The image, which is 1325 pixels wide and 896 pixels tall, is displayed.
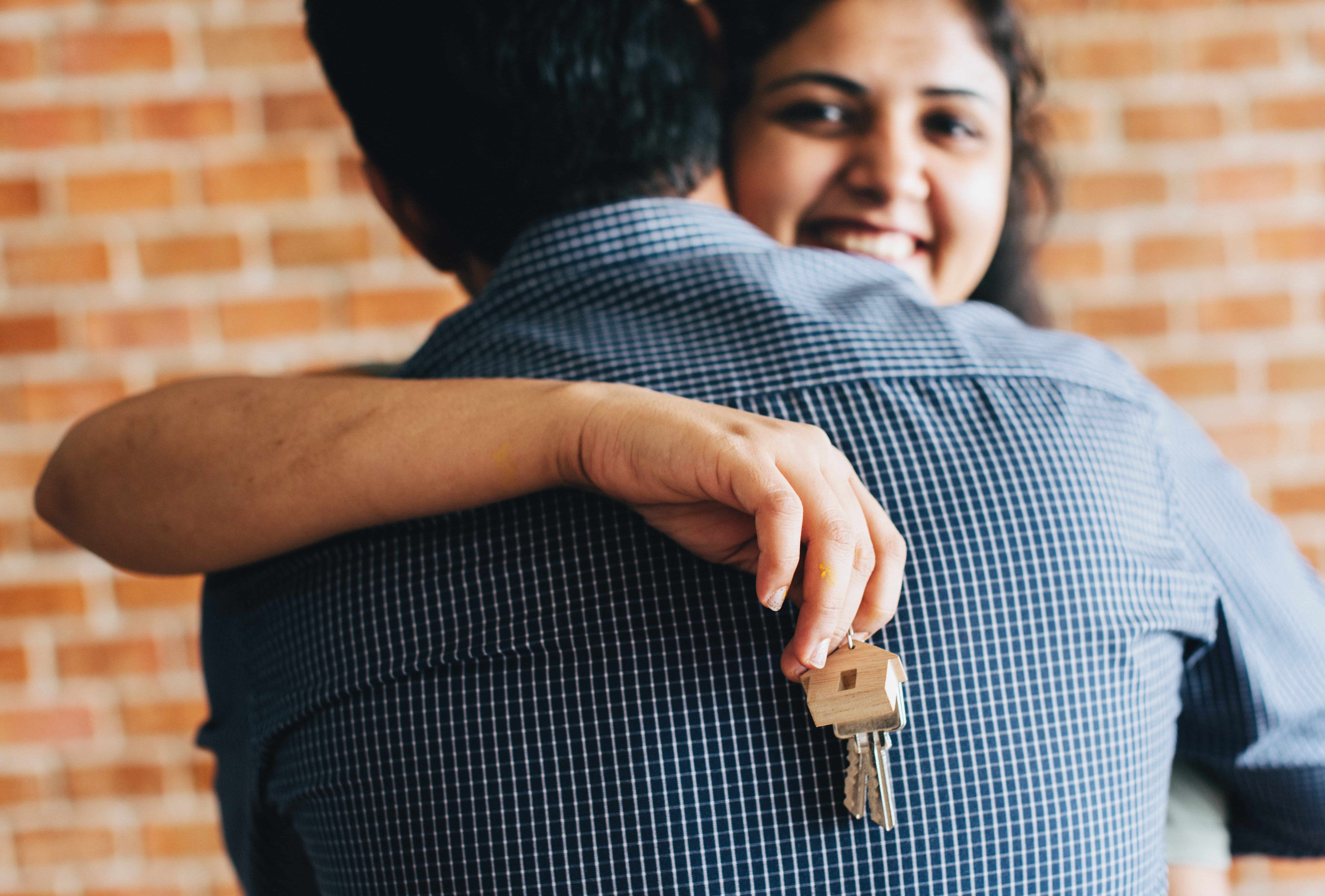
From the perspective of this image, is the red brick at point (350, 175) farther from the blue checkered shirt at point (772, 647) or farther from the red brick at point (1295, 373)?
the red brick at point (1295, 373)

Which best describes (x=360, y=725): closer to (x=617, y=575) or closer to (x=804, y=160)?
(x=617, y=575)

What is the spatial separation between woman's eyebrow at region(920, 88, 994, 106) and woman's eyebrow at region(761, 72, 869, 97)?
0.07 m

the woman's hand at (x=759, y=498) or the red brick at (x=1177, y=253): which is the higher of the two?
the red brick at (x=1177, y=253)

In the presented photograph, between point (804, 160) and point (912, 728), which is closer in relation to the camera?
point (912, 728)

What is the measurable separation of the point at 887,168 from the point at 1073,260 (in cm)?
A: 64

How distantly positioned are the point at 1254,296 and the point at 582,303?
1.29m

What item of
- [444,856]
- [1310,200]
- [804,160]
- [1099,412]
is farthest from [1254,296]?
[444,856]

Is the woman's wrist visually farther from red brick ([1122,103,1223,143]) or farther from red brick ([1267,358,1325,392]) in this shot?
red brick ([1267,358,1325,392])

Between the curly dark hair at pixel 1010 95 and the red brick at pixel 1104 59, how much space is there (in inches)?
2.5

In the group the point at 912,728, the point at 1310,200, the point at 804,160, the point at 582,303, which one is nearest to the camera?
the point at 912,728

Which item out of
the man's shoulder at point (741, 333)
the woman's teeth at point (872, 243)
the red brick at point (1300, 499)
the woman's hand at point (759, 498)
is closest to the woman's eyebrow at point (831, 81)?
the woman's teeth at point (872, 243)

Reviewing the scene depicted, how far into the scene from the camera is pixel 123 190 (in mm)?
1390

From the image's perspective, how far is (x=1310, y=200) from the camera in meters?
1.44

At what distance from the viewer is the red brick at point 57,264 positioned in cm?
140
